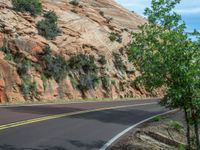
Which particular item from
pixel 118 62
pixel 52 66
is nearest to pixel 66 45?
pixel 52 66

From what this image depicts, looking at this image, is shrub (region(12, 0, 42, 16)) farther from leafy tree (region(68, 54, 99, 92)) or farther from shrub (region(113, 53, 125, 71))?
shrub (region(113, 53, 125, 71))

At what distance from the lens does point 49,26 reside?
38.8m

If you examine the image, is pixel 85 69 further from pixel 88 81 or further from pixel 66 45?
pixel 66 45

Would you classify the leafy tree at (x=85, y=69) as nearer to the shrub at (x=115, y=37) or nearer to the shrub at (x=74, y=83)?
the shrub at (x=74, y=83)

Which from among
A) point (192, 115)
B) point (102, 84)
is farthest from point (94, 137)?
point (102, 84)

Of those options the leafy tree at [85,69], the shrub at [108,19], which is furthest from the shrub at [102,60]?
the shrub at [108,19]

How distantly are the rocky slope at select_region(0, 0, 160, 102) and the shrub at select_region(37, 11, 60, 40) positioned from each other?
49cm

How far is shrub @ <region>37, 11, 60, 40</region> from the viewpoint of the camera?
37688 millimetres

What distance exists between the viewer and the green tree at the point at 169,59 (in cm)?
1140

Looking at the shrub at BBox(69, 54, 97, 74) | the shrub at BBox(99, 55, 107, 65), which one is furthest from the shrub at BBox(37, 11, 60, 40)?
the shrub at BBox(99, 55, 107, 65)

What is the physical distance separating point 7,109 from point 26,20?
1732cm

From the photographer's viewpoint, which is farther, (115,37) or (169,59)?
(115,37)

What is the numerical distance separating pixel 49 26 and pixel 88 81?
19.1 feet

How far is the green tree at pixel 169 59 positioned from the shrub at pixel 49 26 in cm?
2587
